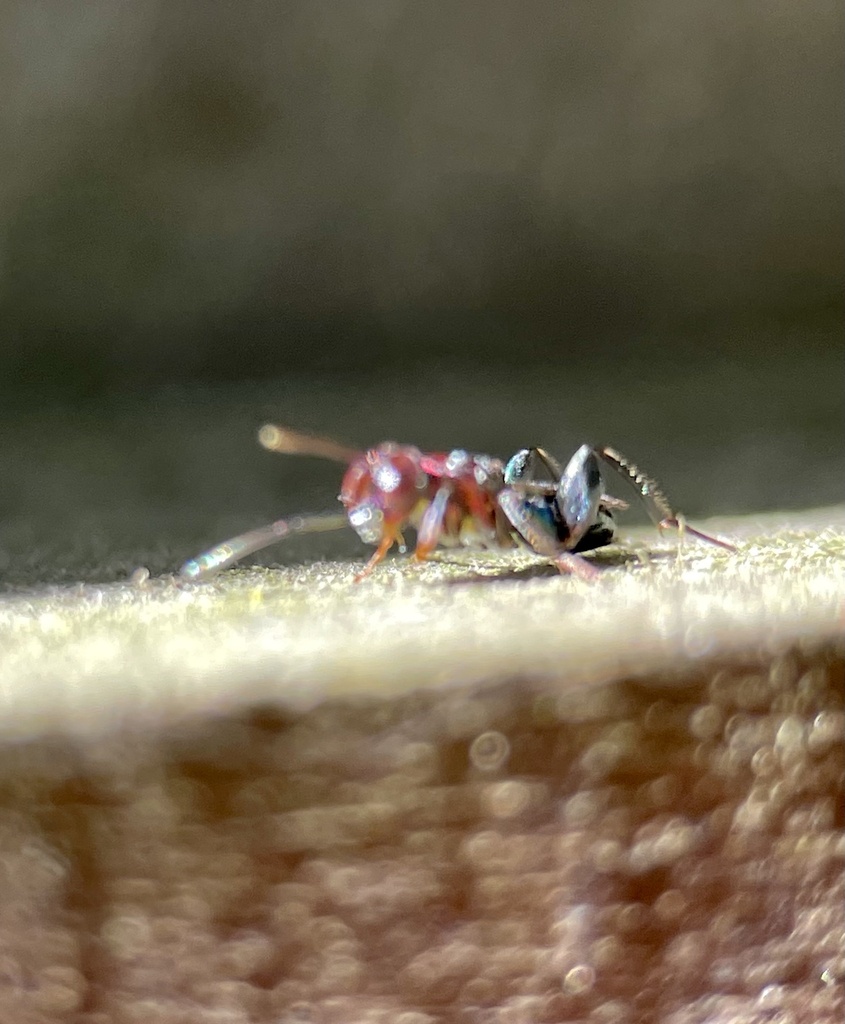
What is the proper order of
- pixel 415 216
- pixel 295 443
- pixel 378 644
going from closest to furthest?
pixel 378 644 → pixel 295 443 → pixel 415 216

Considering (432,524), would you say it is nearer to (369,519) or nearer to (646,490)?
(369,519)

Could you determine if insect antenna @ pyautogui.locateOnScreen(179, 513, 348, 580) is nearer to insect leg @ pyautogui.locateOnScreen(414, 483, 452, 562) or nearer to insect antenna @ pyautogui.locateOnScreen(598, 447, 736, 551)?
insect leg @ pyautogui.locateOnScreen(414, 483, 452, 562)

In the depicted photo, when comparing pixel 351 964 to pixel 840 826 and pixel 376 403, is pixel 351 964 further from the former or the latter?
pixel 376 403

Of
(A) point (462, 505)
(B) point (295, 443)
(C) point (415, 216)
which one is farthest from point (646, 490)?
(C) point (415, 216)

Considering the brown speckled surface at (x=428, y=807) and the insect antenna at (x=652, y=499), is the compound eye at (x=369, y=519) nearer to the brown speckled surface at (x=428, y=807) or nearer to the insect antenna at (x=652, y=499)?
the insect antenna at (x=652, y=499)

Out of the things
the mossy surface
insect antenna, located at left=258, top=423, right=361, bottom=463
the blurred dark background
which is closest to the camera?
the mossy surface

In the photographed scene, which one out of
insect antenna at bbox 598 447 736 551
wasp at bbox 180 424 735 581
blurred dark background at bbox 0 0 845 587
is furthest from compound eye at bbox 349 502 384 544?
blurred dark background at bbox 0 0 845 587

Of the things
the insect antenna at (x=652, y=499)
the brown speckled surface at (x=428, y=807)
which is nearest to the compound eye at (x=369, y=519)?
the insect antenna at (x=652, y=499)
